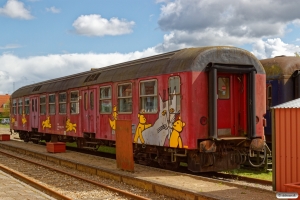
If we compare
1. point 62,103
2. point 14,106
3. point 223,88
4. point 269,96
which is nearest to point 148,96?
point 223,88

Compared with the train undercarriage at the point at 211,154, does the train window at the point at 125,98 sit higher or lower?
higher

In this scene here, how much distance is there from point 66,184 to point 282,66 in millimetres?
7470

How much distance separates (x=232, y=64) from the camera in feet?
38.1

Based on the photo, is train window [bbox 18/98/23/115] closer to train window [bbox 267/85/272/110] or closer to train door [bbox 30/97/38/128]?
train door [bbox 30/97/38/128]

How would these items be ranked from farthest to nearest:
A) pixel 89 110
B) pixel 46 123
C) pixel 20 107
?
pixel 20 107, pixel 46 123, pixel 89 110

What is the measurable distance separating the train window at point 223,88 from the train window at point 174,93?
1.18 metres

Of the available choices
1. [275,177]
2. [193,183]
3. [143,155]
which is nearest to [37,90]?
[143,155]

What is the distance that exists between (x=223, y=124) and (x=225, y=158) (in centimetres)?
89

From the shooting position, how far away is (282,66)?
547 inches

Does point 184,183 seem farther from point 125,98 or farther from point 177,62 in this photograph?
point 125,98

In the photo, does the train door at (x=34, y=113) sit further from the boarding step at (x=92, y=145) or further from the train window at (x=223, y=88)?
the train window at (x=223, y=88)

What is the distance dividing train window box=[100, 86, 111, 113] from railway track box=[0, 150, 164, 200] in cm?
270

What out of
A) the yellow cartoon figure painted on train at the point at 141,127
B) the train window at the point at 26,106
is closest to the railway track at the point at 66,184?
the yellow cartoon figure painted on train at the point at 141,127

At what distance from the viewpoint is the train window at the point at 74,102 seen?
59.3 feet
